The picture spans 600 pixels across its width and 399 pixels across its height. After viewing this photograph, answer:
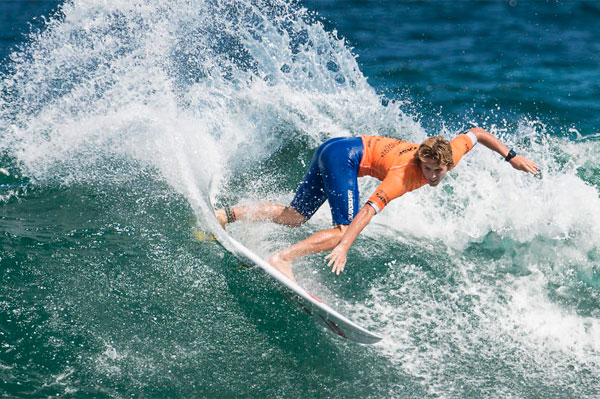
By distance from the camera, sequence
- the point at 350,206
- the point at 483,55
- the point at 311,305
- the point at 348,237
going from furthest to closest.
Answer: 1. the point at 483,55
2. the point at 350,206
3. the point at 311,305
4. the point at 348,237

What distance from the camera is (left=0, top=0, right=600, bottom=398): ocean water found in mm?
4797

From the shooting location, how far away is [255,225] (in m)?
6.50

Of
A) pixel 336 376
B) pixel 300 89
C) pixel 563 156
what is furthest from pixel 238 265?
pixel 563 156

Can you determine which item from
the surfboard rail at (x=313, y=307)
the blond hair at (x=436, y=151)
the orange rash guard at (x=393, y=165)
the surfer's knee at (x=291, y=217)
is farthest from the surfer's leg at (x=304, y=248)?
the blond hair at (x=436, y=151)

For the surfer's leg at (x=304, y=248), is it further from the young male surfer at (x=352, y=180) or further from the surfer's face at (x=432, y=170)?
the surfer's face at (x=432, y=170)

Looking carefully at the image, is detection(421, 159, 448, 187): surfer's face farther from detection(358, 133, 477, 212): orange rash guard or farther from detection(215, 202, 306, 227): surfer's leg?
detection(215, 202, 306, 227): surfer's leg

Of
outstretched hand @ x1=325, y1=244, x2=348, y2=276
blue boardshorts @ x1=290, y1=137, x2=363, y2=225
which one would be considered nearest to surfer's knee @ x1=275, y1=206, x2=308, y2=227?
blue boardshorts @ x1=290, y1=137, x2=363, y2=225

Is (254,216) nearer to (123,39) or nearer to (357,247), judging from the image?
(357,247)

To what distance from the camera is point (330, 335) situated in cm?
521

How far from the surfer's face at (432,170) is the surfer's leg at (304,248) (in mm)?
907


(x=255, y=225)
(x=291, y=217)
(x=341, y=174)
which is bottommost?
(x=255, y=225)

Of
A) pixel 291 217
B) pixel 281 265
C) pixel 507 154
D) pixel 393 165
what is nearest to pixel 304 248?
pixel 281 265

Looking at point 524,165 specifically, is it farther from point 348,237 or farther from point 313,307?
point 313,307

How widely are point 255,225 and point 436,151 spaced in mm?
2343
